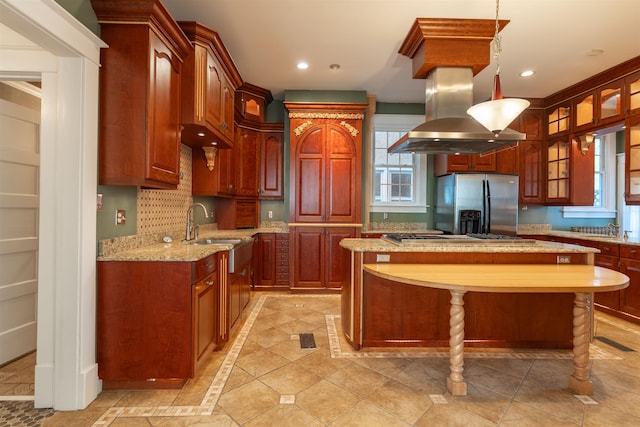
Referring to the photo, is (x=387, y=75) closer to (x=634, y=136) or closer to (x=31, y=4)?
(x=634, y=136)

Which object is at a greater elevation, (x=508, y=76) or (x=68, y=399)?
(x=508, y=76)

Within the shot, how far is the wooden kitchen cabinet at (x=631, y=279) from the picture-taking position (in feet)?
10.7

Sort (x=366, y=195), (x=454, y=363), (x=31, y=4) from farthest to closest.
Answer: (x=366, y=195), (x=454, y=363), (x=31, y=4)

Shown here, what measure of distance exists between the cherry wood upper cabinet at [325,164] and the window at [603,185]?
3620 mm

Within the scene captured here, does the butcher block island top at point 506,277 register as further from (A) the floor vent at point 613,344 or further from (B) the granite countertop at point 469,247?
(A) the floor vent at point 613,344

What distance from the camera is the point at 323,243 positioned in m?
4.22

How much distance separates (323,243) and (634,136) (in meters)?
3.83

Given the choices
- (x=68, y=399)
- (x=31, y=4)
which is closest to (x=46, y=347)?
(x=68, y=399)

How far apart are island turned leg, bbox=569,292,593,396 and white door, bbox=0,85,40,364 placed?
406 cm

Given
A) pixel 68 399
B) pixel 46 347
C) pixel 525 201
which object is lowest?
pixel 68 399

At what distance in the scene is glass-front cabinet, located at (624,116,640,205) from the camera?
11.0ft

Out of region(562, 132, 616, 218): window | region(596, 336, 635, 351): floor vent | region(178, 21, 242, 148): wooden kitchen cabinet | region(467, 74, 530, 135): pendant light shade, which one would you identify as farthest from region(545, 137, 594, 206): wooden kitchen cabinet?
region(178, 21, 242, 148): wooden kitchen cabinet

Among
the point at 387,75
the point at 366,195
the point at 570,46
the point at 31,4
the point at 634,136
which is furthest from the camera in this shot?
the point at 366,195

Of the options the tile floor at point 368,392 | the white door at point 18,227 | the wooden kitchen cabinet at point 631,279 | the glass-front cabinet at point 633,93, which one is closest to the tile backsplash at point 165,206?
the white door at point 18,227
